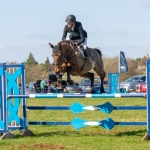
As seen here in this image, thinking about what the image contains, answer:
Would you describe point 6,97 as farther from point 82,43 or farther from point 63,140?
point 82,43

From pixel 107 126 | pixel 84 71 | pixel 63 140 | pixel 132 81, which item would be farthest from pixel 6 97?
pixel 132 81

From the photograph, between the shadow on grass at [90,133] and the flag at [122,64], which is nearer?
the shadow on grass at [90,133]

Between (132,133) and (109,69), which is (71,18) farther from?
(109,69)

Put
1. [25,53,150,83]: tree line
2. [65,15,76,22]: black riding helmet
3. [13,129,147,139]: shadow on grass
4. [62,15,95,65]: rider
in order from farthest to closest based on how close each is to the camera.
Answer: [25,53,150,83]: tree line → [62,15,95,65]: rider → [65,15,76,22]: black riding helmet → [13,129,147,139]: shadow on grass

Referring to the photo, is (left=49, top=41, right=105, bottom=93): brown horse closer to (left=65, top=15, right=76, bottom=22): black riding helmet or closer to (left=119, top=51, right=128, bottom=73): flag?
(left=65, top=15, right=76, bottom=22): black riding helmet

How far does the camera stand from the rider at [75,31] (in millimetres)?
13610

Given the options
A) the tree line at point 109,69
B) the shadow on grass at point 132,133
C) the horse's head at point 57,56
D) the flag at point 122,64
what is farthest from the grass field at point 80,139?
the tree line at point 109,69

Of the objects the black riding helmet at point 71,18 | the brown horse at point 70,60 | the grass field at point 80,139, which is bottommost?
the grass field at point 80,139

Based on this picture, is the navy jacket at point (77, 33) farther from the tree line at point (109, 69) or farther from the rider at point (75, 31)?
the tree line at point (109, 69)

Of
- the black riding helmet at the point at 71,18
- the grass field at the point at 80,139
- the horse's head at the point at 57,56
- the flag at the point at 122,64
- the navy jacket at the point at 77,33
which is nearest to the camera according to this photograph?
the grass field at the point at 80,139

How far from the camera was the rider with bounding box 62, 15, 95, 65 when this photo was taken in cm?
1361

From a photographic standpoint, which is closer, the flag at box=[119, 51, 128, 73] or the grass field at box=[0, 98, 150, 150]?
the grass field at box=[0, 98, 150, 150]

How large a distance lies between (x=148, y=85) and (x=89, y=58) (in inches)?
182

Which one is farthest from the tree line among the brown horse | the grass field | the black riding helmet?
the grass field
